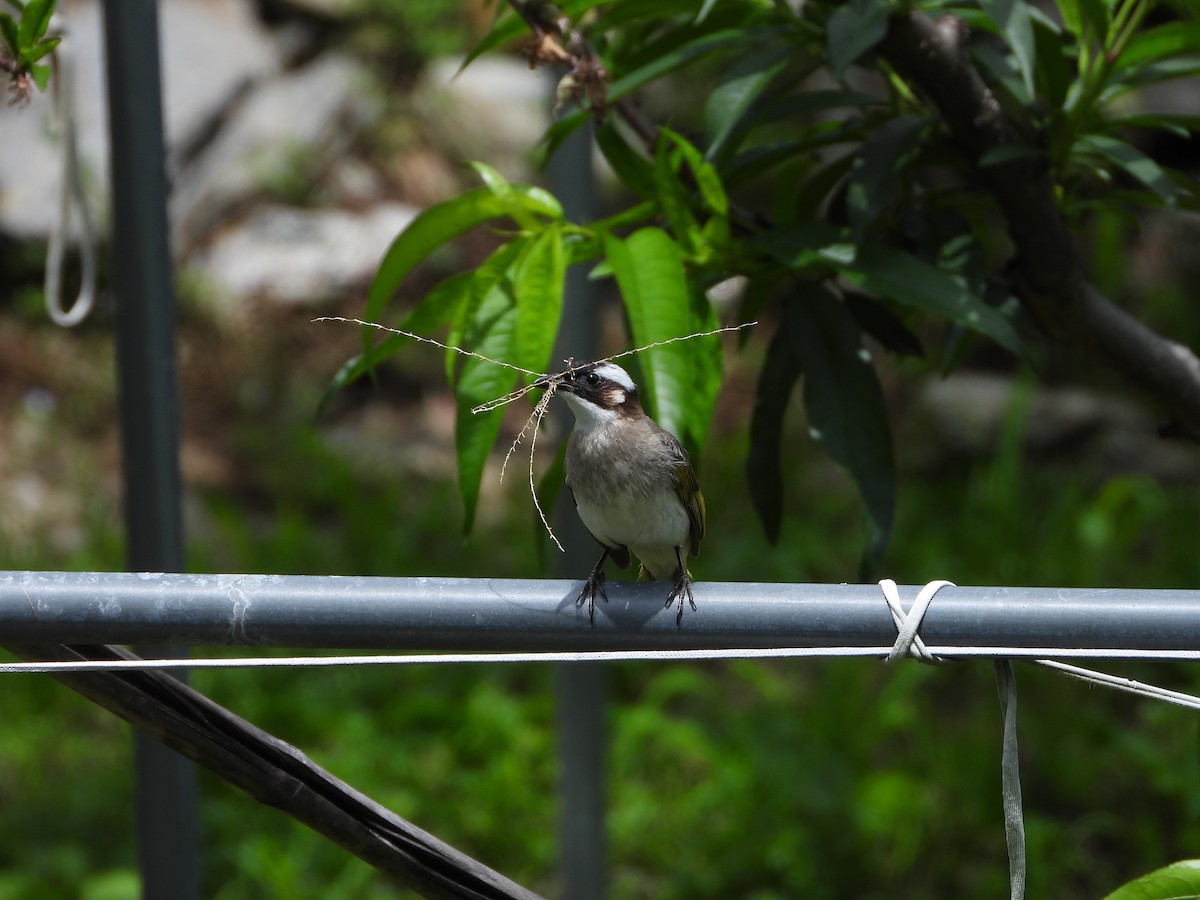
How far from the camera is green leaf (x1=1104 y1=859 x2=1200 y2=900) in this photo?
1197 millimetres

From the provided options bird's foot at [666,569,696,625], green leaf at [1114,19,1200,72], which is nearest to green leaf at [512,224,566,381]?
bird's foot at [666,569,696,625]

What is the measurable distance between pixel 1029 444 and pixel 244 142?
445 cm

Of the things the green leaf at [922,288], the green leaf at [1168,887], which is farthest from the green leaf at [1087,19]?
the green leaf at [1168,887]

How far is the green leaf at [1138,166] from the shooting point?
1619 mm

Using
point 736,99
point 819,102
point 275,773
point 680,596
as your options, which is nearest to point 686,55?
point 736,99

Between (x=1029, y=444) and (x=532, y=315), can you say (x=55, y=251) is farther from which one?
(x=1029, y=444)

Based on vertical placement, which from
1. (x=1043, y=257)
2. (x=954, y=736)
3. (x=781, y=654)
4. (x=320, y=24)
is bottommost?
(x=954, y=736)

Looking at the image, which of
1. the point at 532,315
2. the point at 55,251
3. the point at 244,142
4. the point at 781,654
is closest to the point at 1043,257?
the point at 532,315

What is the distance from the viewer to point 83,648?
1.19m

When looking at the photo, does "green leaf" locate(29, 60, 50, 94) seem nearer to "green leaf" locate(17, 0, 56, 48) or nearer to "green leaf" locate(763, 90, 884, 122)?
"green leaf" locate(17, 0, 56, 48)

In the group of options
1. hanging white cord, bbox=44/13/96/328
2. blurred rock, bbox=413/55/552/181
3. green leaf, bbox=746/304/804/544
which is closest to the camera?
green leaf, bbox=746/304/804/544

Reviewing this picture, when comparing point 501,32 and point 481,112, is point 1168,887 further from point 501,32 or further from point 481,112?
point 481,112

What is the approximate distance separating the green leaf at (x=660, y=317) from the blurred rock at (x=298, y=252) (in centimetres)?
529

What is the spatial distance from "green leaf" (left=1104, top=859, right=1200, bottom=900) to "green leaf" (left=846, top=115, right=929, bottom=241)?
81 cm
